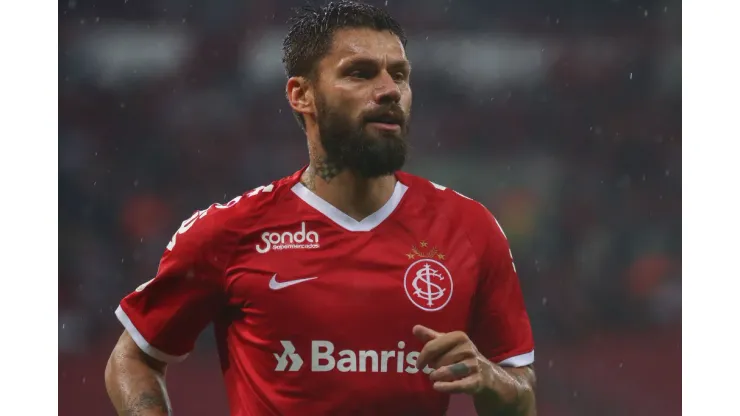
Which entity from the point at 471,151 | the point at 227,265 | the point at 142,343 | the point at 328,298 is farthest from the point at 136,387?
the point at 471,151

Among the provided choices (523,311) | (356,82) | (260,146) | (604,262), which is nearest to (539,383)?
(604,262)

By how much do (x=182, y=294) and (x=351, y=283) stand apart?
46 cm

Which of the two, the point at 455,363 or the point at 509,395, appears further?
the point at 509,395

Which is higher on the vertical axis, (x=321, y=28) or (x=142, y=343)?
(x=321, y=28)

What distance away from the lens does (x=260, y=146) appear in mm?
7188

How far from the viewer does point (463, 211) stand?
247cm

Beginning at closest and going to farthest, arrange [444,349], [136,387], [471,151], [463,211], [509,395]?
[444,349] → [509,395] → [136,387] → [463,211] → [471,151]

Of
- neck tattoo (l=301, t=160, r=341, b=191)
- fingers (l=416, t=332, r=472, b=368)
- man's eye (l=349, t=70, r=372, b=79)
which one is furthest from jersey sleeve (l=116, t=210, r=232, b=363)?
fingers (l=416, t=332, r=472, b=368)

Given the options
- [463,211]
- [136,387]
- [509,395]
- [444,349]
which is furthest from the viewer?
[463,211]

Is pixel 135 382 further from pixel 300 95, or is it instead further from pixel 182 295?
pixel 300 95

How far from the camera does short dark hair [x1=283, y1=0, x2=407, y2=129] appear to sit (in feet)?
7.95

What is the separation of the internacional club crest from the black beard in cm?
25

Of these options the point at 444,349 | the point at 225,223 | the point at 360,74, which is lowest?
the point at 444,349

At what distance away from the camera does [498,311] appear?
7.90 feet
